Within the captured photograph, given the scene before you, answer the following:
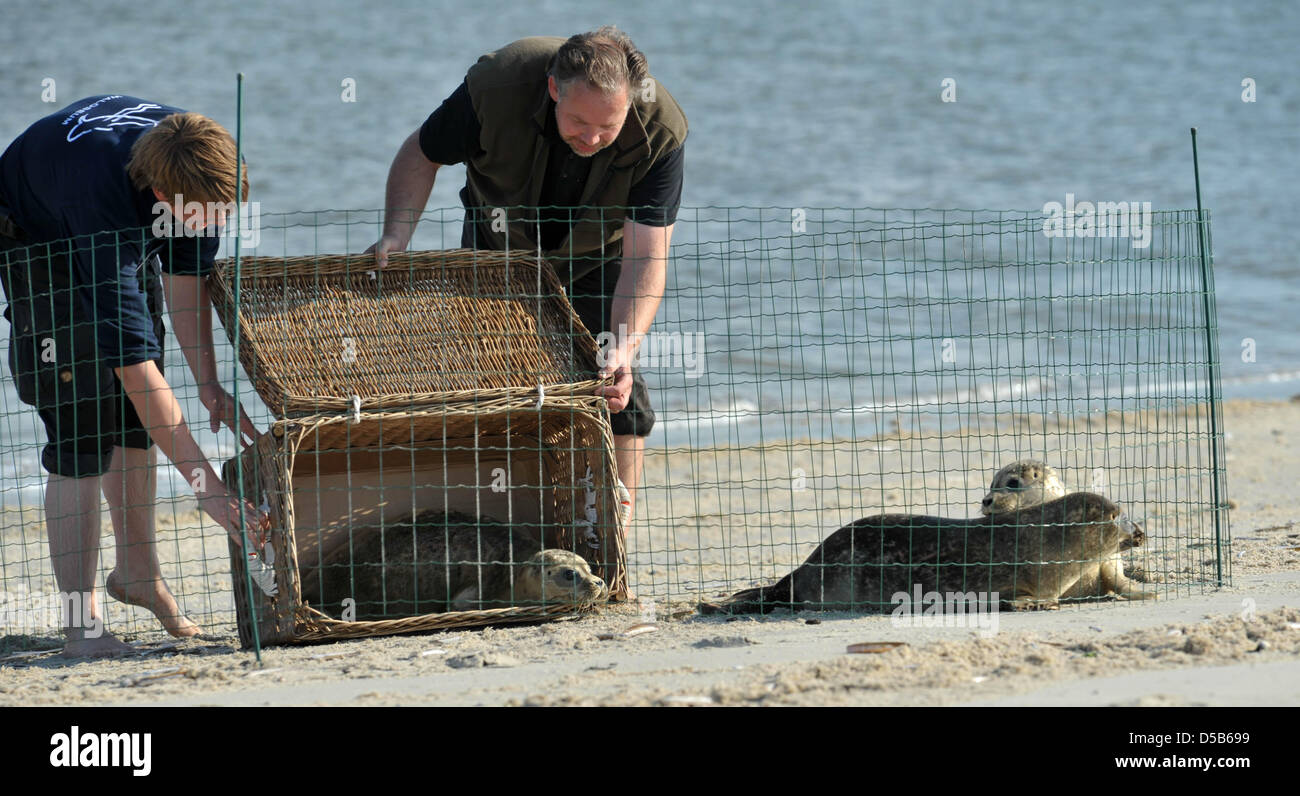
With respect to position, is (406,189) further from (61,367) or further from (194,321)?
(61,367)

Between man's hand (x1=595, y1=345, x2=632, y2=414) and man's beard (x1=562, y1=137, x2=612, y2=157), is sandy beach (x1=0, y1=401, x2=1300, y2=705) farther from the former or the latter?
man's beard (x1=562, y1=137, x2=612, y2=157)

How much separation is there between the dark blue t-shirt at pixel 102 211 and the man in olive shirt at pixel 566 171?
0.85 metres

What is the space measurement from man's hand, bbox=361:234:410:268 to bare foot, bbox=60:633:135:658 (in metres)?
1.72

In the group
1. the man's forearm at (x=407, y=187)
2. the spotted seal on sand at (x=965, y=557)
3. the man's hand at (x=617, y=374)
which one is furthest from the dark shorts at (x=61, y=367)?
the spotted seal on sand at (x=965, y=557)

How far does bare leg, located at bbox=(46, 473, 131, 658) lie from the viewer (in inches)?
199

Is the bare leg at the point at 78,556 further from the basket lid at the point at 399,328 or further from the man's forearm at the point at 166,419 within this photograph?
the basket lid at the point at 399,328

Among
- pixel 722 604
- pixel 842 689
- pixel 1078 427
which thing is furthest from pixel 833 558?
pixel 1078 427

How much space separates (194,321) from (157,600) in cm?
122

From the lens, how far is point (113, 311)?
14.5 ft

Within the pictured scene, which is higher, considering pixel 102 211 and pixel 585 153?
pixel 585 153

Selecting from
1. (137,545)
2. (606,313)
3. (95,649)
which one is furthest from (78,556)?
(606,313)

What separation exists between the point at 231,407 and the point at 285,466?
18.1 inches

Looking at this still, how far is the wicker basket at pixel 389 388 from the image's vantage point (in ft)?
15.5

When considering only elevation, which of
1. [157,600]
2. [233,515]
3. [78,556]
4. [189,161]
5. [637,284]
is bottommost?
[157,600]
